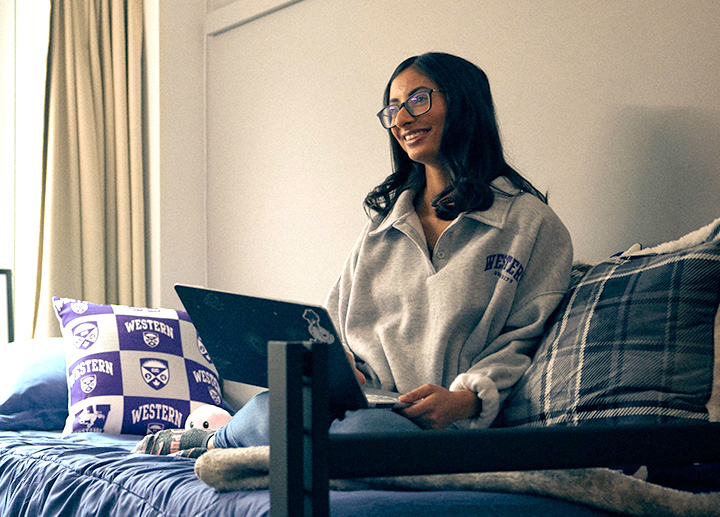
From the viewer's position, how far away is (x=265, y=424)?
1.08 metres

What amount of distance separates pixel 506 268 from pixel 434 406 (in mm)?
345

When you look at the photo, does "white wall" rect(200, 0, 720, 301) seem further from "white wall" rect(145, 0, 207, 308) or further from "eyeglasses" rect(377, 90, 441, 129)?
"eyeglasses" rect(377, 90, 441, 129)

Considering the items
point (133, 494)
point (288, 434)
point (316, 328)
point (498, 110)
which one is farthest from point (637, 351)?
point (498, 110)

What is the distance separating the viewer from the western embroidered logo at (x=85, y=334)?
2.00m

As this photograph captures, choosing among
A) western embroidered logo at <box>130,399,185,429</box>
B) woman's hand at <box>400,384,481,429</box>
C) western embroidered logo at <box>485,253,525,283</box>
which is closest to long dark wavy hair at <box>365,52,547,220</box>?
western embroidered logo at <box>485,253,525,283</box>

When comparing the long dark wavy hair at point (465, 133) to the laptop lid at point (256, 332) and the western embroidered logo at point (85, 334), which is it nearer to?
the laptop lid at point (256, 332)

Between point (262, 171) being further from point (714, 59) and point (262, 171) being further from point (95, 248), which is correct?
point (714, 59)

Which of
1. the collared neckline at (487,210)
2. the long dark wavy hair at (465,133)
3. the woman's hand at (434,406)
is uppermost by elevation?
the long dark wavy hair at (465,133)

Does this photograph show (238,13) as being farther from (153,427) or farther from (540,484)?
(540,484)

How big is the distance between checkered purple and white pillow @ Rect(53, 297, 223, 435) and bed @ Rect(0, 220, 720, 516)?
0.55 ft

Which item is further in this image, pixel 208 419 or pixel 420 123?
pixel 208 419

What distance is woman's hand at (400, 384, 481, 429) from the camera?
3.58 feet


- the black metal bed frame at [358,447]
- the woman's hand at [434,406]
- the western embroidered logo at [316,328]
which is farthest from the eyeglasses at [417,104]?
the black metal bed frame at [358,447]

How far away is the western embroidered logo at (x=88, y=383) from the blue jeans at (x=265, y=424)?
806 millimetres
